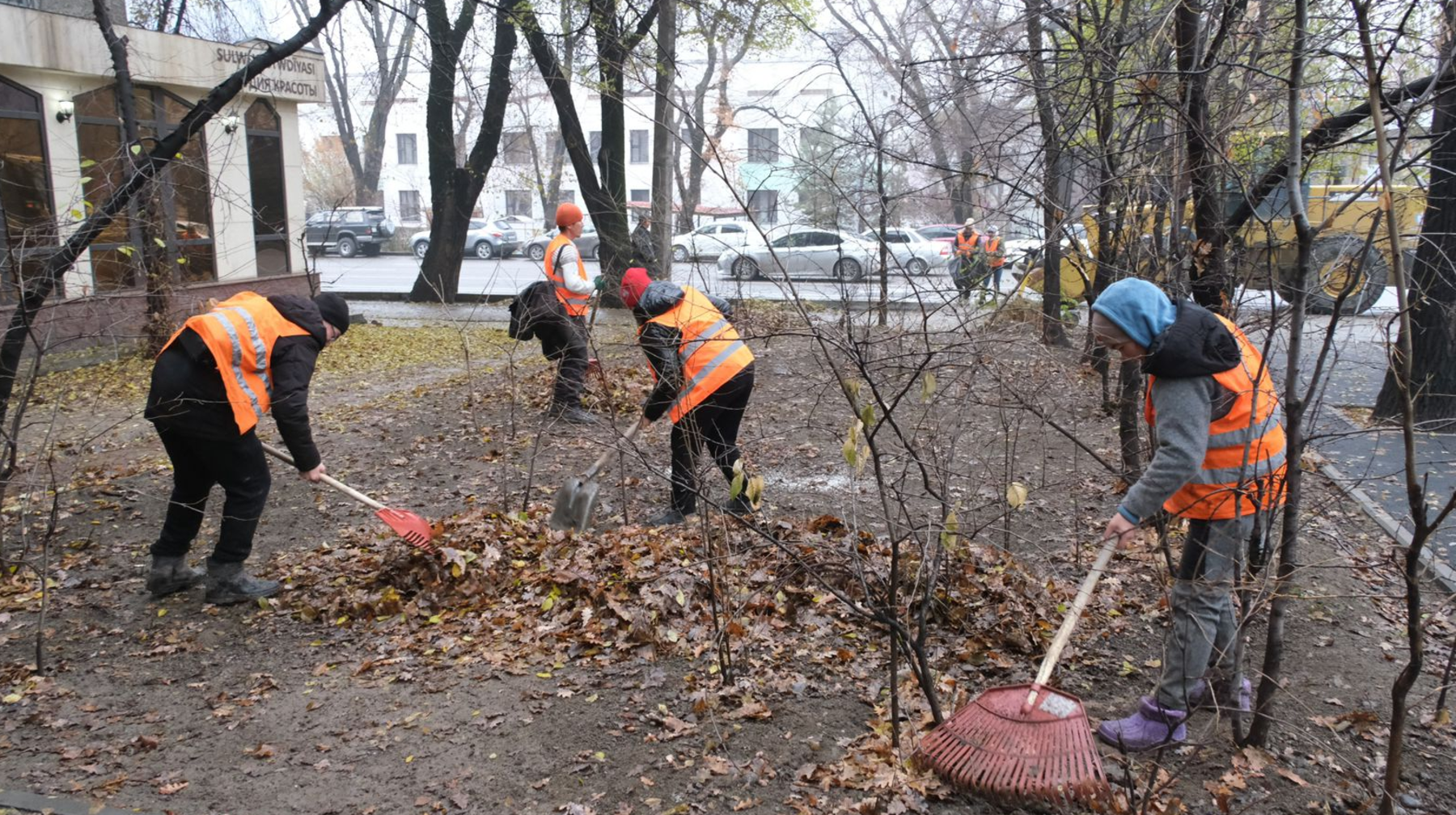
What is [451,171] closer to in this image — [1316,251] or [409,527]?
[409,527]

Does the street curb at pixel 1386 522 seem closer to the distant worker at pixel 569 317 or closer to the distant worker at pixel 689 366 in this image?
the distant worker at pixel 689 366

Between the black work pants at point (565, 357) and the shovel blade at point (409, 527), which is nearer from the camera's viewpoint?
the shovel blade at point (409, 527)

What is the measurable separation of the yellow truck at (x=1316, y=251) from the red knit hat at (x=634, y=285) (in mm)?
1903

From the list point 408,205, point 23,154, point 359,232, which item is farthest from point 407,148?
point 23,154

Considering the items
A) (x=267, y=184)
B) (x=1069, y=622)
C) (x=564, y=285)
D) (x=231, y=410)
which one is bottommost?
(x=1069, y=622)

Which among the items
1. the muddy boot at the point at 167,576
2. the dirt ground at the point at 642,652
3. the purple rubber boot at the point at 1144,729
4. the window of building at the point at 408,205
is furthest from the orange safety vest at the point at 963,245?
the window of building at the point at 408,205

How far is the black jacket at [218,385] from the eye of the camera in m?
4.23

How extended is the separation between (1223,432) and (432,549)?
328cm

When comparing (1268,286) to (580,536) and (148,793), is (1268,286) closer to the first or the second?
(580,536)

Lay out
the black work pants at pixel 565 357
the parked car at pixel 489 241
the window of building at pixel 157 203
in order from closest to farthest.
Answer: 1. the black work pants at pixel 565 357
2. the window of building at pixel 157 203
3. the parked car at pixel 489 241

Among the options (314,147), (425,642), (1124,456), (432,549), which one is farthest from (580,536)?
(314,147)

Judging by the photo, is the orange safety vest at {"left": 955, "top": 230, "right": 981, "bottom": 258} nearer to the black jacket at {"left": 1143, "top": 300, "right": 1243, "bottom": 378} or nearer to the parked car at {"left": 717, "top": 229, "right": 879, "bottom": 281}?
the parked car at {"left": 717, "top": 229, "right": 879, "bottom": 281}

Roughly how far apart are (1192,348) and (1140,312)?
176 mm

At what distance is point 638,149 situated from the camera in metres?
48.1
